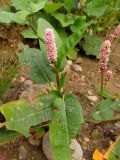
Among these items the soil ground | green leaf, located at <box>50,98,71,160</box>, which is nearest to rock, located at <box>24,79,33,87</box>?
the soil ground

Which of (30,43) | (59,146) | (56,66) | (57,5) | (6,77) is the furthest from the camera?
(30,43)

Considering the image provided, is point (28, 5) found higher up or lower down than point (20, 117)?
higher up

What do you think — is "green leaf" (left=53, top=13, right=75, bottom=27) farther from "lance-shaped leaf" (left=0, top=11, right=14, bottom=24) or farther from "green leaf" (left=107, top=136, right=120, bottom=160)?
"green leaf" (left=107, top=136, right=120, bottom=160)

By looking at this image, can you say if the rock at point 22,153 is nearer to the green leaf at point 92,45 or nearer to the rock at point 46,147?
the rock at point 46,147

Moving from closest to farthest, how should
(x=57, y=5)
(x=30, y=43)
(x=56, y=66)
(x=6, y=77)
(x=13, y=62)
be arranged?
1. (x=56, y=66)
2. (x=6, y=77)
3. (x=13, y=62)
4. (x=57, y=5)
5. (x=30, y=43)

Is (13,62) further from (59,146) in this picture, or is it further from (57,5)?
(59,146)

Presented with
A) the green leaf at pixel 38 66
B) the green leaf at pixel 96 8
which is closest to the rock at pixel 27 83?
the green leaf at pixel 38 66

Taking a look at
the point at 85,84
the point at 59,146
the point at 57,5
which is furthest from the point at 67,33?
the point at 59,146
